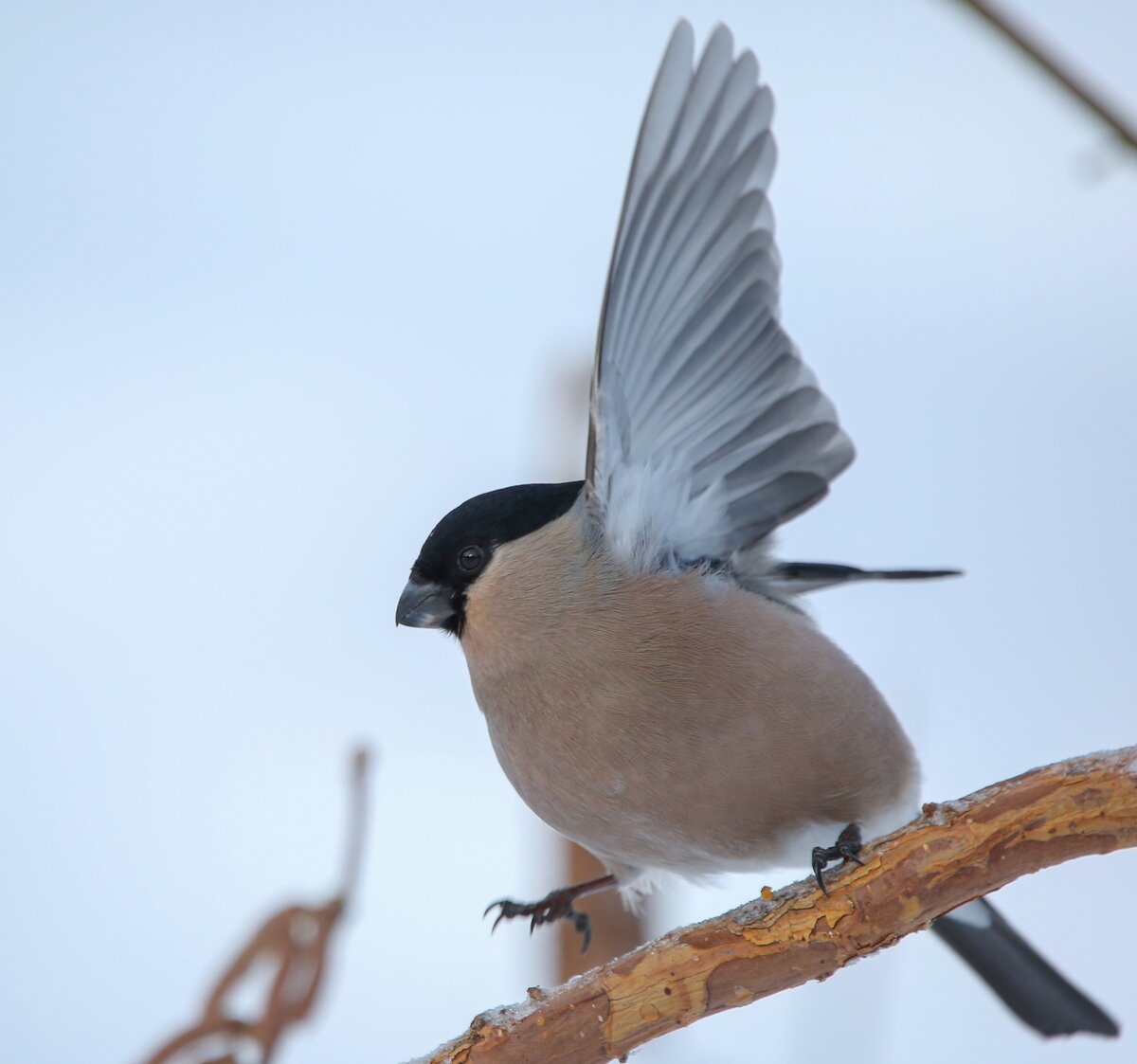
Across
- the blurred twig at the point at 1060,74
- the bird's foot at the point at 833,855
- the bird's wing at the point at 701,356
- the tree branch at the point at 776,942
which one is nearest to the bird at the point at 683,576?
the bird's wing at the point at 701,356

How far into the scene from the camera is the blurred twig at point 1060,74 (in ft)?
4.08

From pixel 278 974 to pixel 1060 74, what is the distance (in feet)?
4.08

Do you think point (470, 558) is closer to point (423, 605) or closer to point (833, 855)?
point (423, 605)

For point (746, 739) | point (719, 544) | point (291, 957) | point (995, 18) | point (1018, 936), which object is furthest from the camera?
point (1018, 936)

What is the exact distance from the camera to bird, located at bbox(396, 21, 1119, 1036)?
67.3 inches

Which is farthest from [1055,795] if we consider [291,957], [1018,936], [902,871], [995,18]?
[1018,936]

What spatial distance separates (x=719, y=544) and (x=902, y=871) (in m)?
0.66

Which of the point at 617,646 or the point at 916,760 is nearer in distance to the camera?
the point at 617,646

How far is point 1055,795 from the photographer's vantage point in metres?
1.29

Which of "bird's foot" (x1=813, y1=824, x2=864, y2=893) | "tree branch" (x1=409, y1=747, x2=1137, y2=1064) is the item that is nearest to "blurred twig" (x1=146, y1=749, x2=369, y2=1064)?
"tree branch" (x1=409, y1=747, x2=1137, y2=1064)

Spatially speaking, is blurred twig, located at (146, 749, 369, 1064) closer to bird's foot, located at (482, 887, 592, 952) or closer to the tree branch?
the tree branch

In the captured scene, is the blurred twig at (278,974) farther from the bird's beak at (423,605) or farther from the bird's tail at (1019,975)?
the bird's tail at (1019,975)

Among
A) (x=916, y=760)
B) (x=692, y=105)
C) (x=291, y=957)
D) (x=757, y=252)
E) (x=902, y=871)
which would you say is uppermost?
(x=692, y=105)

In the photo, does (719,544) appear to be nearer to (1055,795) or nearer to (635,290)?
(635,290)
